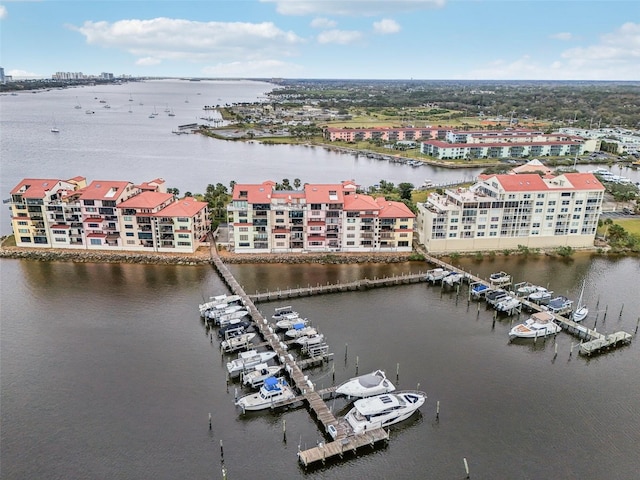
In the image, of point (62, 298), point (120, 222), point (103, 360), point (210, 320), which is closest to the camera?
point (103, 360)

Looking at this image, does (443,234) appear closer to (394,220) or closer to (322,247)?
(394,220)

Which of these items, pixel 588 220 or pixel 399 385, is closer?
pixel 399 385

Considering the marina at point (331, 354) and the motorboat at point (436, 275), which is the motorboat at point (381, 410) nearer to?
the marina at point (331, 354)

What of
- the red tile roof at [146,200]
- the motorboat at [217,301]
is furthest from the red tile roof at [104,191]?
the motorboat at [217,301]

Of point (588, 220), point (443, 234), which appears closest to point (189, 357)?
point (443, 234)

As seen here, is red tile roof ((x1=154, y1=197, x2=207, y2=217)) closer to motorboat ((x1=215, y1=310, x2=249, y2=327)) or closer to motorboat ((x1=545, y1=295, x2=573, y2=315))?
motorboat ((x1=215, y1=310, x2=249, y2=327))

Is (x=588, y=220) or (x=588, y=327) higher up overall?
(x=588, y=220)

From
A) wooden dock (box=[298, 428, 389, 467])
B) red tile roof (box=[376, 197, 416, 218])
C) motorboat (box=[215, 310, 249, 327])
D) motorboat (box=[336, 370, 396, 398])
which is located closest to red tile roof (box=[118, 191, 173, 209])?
motorboat (box=[215, 310, 249, 327])
